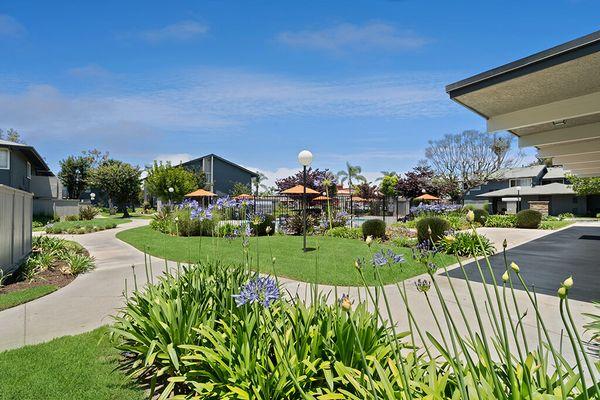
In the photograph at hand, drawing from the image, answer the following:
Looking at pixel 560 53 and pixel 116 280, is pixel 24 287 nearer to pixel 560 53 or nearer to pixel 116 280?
pixel 116 280

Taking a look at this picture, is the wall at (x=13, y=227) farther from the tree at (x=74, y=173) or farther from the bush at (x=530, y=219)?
the tree at (x=74, y=173)

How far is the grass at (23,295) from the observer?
18.2 ft

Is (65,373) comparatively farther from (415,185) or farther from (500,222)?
(415,185)

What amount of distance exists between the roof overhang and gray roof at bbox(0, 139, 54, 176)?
27.4 meters

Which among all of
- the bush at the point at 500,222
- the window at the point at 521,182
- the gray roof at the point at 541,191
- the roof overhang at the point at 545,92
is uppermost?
the window at the point at 521,182

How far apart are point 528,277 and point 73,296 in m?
8.89

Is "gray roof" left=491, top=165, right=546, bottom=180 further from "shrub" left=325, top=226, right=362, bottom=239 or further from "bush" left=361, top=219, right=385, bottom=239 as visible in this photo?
"bush" left=361, top=219, right=385, bottom=239

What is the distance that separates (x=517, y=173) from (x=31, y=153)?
5006 cm

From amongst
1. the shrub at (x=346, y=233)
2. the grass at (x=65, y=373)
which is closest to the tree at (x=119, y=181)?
the shrub at (x=346, y=233)

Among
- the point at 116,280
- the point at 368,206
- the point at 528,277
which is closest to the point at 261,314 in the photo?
the point at 116,280

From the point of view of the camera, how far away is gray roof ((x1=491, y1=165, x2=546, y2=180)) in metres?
42.9

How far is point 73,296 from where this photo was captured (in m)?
6.16

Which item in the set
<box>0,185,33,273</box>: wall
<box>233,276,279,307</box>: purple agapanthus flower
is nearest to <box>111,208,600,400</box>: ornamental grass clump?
<box>233,276,279,307</box>: purple agapanthus flower

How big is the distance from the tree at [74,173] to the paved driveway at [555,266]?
48.5 meters
